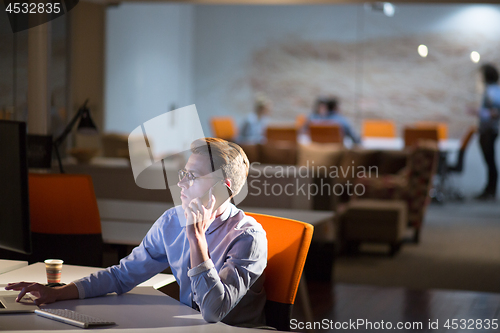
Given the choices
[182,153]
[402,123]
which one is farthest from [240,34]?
[402,123]

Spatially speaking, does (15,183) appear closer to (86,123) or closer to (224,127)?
(86,123)

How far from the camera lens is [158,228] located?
1.78 meters

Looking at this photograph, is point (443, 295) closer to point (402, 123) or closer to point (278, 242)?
point (402, 123)

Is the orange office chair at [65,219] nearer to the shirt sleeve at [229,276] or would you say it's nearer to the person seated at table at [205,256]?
the person seated at table at [205,256]

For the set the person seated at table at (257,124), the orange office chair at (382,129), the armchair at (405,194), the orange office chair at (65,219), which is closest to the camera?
the orange office chair at (65,219)

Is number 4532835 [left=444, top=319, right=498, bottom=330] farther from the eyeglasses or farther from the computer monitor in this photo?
the computer monitor

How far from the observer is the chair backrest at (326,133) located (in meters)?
5.96

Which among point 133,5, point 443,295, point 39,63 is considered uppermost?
point 133,5

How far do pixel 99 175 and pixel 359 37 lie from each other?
8.57 ft

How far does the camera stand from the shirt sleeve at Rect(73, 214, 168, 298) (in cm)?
166

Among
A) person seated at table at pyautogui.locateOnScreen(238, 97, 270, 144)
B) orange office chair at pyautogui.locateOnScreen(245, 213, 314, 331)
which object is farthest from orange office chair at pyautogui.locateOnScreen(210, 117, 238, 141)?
orange office chair at pyautogui.locateOnScreen(245, 213, 314, 331)

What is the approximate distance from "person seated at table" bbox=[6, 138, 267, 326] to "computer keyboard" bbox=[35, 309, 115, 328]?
11 cm

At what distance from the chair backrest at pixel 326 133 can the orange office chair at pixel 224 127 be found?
2.70ft

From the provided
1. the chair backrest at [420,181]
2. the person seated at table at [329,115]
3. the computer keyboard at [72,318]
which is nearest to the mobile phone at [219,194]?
the computer keyboard at [72,318]
